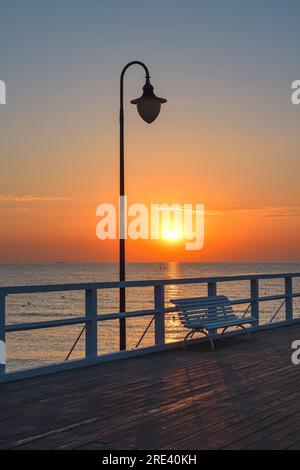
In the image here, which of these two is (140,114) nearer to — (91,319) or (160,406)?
(91,319)

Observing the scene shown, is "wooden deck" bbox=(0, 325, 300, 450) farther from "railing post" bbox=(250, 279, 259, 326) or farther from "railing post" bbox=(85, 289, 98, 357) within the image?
"railing post" bbox=(250, 279, 259, 326)

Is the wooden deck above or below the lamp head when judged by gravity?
below

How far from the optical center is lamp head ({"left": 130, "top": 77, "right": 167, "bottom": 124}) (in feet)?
33.5

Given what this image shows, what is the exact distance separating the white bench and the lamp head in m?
3.00

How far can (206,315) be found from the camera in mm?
10508

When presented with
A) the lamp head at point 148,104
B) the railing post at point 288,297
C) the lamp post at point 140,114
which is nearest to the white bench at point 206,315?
the lamp post at point 140,114

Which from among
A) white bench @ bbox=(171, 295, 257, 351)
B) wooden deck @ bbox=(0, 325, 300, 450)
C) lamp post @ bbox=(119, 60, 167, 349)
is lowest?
wooden deck @ bbox=(0, 325, 300, 450)

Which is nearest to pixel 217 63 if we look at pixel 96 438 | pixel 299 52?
pixel 299 52

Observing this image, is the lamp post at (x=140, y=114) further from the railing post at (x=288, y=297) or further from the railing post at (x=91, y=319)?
the railing post at (x=288, y=297)

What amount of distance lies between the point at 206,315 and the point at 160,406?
173 inches

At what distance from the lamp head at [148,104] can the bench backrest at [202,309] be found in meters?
3.00

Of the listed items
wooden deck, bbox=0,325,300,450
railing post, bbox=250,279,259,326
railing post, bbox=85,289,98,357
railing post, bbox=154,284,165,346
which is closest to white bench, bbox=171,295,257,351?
railing post, bbox=154,284,165,346

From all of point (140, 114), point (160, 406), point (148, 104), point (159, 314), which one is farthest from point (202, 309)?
point (160, 406)
